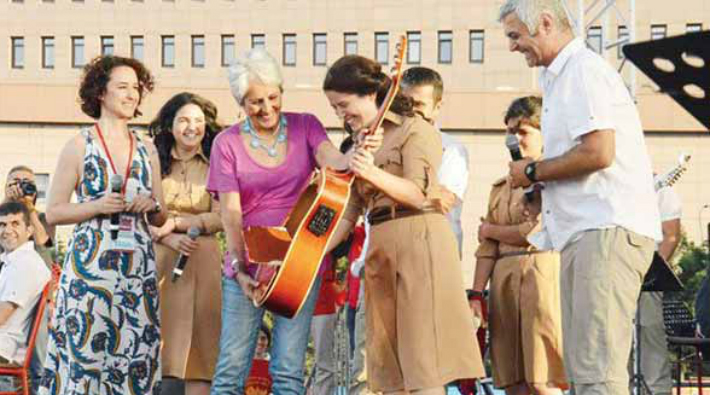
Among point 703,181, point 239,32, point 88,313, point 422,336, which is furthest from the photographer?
point 239,32

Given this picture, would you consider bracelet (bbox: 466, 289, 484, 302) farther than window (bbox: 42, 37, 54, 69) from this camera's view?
No

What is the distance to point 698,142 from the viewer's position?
56.5 m

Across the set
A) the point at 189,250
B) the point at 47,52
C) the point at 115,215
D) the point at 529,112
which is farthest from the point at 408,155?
the point at 47,52

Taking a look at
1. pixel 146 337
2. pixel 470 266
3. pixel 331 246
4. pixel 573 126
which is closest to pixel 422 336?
pixel 331 246

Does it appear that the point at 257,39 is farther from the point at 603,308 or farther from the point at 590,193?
the point at 603,308

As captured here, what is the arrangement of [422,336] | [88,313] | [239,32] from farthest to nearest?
[239,32]
[88,313]
[422,336]

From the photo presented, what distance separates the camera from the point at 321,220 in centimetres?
621

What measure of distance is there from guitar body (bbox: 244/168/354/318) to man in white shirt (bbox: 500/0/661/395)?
0.80 m

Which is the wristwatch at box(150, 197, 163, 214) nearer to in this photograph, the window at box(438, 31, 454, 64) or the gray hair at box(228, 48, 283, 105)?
the gray hair at box(228, 48, 283, 105)

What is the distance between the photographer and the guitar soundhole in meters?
6.20

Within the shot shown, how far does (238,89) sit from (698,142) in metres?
51.6

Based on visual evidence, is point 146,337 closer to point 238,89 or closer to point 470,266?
point 238,89

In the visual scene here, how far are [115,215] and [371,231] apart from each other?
165cm

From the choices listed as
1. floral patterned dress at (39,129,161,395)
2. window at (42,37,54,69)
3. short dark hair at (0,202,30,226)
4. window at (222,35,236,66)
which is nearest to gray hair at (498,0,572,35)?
floral patterned dress at (39,129,161,395)
